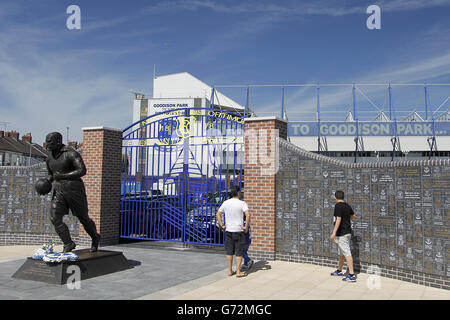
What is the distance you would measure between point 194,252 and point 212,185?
5.58 feet

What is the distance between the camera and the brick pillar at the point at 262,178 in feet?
27.7

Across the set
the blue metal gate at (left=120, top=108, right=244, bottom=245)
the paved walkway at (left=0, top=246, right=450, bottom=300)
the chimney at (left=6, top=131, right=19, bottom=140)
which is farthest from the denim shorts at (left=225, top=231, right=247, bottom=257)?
the chimney at (left=6, top=131, right=19, bottom=140)

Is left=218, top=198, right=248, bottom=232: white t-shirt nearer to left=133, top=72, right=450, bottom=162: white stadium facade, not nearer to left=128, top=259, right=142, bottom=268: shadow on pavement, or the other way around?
left=128, top=259, right=142, bottom=268: shadow on pavement

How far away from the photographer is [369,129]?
98.7ft

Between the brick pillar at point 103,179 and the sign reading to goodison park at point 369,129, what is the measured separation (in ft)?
72.3

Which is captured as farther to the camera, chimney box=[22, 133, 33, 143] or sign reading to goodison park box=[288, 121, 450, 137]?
chimney box=[22, 133, 33, 143]

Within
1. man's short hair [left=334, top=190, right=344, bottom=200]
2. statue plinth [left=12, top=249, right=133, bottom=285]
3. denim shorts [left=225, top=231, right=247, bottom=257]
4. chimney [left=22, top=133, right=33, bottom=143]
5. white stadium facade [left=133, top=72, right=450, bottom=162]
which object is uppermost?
chimney [left=22, top=133, right=33, bottom=143]

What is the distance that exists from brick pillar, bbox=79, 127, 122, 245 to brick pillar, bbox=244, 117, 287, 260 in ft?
12.7

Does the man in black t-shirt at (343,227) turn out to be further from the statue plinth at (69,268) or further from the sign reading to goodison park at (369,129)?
the sign reading to goodison park at (369,129)

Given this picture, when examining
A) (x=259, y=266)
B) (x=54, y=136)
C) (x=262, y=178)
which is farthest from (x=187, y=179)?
(x=54, y=136)

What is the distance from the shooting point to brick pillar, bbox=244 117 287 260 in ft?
27.7

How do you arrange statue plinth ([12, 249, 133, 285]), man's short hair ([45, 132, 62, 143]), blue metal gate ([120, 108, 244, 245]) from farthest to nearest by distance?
blue metal gate ([120, 108, 244, 245]) < man's short hair ([45, 132, 62, 143]) < statue plinth ([12, 249, 133, 285])

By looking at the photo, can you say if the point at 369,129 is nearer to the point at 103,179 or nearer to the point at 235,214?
the point at 103,179
